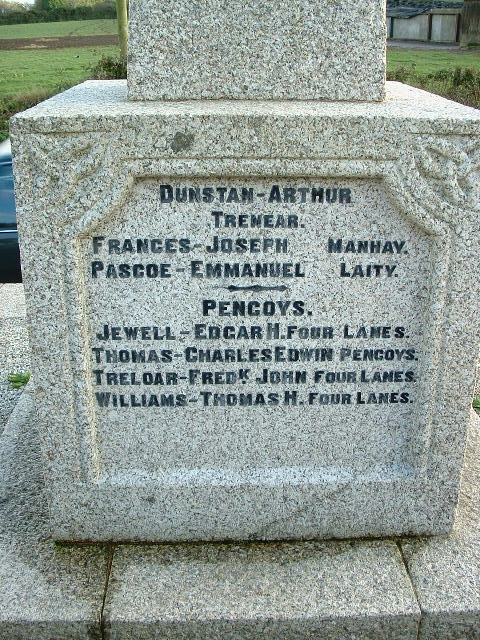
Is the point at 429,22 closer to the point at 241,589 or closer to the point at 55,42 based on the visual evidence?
the point at 55,42

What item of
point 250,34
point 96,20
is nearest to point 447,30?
point 96,20

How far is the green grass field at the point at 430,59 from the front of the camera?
17.7 m

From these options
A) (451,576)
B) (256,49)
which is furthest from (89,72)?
(451,576)

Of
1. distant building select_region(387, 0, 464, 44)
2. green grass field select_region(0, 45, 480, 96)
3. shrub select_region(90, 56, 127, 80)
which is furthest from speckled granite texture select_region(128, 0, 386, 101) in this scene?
distant building select_region(387, 0, 464, 44)

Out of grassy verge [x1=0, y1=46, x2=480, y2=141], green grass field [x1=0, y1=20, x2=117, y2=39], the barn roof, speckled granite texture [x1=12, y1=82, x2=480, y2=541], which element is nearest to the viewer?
speckled granite texture [x1=12, y1=82, x2=480, y2=541]

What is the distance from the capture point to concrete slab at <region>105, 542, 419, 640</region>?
2490 mm

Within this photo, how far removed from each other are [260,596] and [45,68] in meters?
19.3

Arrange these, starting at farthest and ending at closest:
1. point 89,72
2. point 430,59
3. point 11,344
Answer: point 430,59, point 89,72, point 11,344

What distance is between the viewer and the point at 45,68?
19281 mm

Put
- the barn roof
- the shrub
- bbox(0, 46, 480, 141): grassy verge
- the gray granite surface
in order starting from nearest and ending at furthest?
the gray granite surface
the shrub
bbox(0, 46, 480, 141): grassy verge
the barn roof

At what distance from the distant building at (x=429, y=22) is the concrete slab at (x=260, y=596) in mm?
28828

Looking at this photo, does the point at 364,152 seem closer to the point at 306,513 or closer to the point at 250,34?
the point at 250,34

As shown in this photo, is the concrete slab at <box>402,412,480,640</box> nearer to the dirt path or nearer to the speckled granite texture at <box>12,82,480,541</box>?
the speckled granite texture at <box>12,82,480,541</box>

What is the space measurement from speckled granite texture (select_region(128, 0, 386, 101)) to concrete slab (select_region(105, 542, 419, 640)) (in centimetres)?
181
